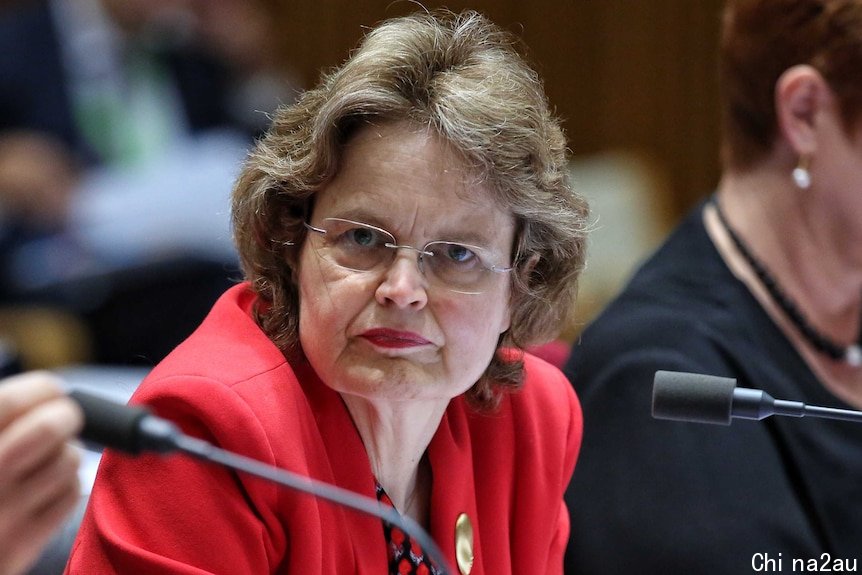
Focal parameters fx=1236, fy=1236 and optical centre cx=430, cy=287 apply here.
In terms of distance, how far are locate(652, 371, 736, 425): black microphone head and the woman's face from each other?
0.26 meters

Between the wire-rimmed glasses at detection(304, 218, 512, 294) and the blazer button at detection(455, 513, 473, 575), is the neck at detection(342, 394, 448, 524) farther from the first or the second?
the wire-rimmed glasses at detection(304, 218, 512, 294)

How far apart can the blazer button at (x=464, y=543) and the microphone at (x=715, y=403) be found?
0.36 m

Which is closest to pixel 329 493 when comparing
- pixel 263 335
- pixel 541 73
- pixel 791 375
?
pixel 263 335

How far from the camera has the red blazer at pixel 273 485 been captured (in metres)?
1.44

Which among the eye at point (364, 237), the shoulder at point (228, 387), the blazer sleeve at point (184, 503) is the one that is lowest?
the blazer sleeve at point (184, 503)

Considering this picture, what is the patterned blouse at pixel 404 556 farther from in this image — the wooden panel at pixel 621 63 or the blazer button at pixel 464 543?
the wooden panel at pixel 621 63

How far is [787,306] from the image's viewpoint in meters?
2.46

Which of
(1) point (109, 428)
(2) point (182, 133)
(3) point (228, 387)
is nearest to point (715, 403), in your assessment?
(3) point (228, 387)

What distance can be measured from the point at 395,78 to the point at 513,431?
0.59 m

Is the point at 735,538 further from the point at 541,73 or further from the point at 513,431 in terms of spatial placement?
the point at 541,73

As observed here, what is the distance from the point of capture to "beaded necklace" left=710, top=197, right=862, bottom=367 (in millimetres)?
2461

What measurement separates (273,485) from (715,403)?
548 mm

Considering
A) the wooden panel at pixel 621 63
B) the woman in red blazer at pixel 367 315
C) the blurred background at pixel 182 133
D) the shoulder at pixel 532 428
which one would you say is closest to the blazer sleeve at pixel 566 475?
the shoulder at pixel 532 428

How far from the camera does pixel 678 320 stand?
2289 mm
